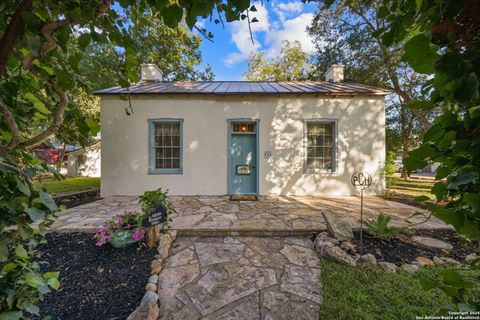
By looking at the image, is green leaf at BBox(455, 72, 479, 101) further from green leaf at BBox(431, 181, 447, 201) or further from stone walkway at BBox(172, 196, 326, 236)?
stone walkway at BBox(172, 196, 326, 236)

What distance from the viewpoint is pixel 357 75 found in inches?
420

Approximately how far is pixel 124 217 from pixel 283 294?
2779 millimetres

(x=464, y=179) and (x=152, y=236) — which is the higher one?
(x=464, y=179)

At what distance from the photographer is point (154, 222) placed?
9.84ft

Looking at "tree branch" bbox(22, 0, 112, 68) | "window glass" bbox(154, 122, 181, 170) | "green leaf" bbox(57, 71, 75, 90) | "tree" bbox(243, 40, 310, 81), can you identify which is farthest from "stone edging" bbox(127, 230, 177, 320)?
"tree" bbox(243, 40, 310, 81)

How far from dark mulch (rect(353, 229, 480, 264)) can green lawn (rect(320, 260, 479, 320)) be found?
1.14 feet

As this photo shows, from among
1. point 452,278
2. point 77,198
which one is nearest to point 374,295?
point 452,278

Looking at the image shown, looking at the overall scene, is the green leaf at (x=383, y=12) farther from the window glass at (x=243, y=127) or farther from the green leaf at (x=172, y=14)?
the window glass at (x=243, y=127)

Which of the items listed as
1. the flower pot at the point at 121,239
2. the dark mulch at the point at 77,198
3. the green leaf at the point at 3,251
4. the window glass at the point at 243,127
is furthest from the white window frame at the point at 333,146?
the dark mulch at the point at 77,198

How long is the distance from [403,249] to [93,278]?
447 centimetres

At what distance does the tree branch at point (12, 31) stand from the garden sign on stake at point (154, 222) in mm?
2590

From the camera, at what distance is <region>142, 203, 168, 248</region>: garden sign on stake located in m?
2.98

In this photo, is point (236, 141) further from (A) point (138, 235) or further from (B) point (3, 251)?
(B) point (3, 251)

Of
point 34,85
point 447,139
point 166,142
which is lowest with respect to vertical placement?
point 447,139
